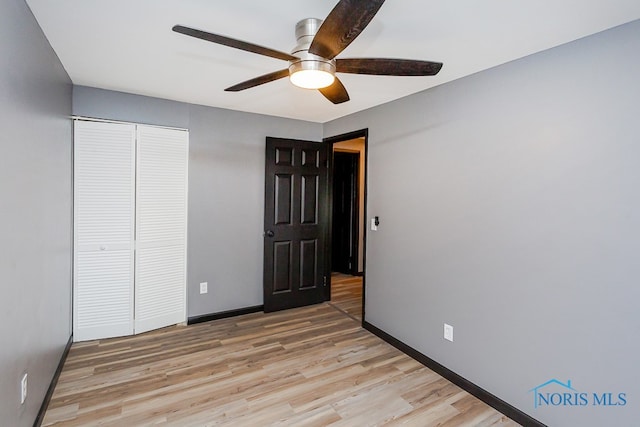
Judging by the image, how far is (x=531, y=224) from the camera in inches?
80.5

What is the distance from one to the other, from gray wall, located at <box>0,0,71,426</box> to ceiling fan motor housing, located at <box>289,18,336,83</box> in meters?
1.24

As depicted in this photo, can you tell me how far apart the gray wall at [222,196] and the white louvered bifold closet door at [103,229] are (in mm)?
395

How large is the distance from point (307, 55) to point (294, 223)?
251 centimetres

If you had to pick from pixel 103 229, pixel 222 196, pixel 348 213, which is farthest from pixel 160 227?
pixel 348 213

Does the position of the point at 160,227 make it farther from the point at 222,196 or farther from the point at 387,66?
the point at 387,66

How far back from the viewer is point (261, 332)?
131 inches

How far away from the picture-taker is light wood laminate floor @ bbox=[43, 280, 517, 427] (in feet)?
6.78

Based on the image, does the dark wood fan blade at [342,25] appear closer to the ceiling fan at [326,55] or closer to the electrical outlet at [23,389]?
the ceiling fan at [326,55]

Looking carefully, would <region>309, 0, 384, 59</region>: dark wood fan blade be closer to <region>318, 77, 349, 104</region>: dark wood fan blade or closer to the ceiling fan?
the ceiling fan

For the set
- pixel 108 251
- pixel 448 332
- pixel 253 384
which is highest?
pixel 108 251


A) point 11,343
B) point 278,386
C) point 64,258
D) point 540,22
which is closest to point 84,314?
point 64,258

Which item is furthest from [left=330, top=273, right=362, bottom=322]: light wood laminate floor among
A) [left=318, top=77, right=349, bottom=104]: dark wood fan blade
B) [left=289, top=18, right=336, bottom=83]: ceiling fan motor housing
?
[left=289, top=18, right=336, bottom=83]: ceiling fan motor housing

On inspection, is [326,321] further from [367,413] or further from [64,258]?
[64,258]

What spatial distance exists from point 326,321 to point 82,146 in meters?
2.88
